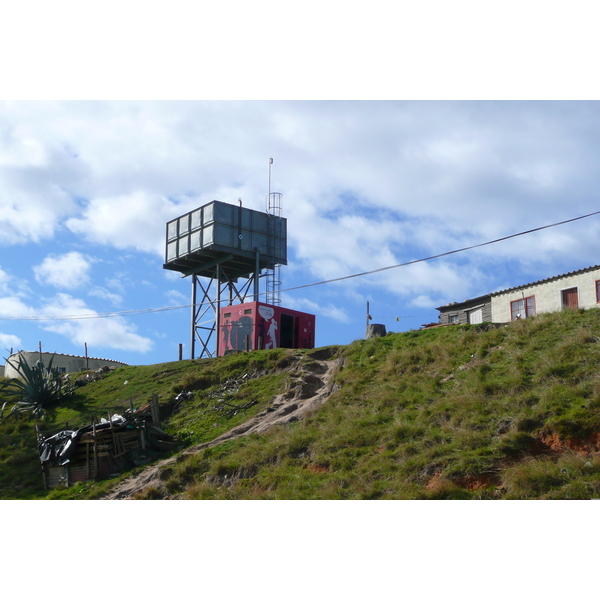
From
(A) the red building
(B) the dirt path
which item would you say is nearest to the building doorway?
(A) the red building

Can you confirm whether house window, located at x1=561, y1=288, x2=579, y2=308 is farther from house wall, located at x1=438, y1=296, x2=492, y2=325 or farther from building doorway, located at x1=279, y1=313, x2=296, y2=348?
building doorway, located at x1=279, y1=313, x2=296, y2=348

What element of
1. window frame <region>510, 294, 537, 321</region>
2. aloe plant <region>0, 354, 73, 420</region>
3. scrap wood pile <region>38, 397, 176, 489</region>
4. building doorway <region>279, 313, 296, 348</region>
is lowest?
scrap wood pile <region>38, 397, 176, 489</region>

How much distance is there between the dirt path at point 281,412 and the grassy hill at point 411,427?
0.37m

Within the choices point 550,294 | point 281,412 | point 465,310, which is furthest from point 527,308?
point 281,412

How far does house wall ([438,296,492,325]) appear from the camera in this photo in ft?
109

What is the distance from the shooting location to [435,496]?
39.4 feet

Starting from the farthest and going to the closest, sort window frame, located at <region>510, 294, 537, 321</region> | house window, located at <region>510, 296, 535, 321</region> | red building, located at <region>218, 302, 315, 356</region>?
house window, located at <region>510, 296, 535, 321</region> < window frame, located at <region>510, 294, 537, 321</region> < red building, located at <region>218, 302, 315, 356</region>

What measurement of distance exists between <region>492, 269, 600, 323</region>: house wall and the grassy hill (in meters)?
9.42

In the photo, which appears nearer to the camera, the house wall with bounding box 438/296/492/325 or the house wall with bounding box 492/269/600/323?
the house wall with bounding box 492/269/600/323

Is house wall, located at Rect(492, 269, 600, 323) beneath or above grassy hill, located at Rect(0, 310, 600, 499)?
above

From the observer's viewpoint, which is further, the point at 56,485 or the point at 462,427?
the point at 56,485

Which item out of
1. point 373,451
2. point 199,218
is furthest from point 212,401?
point 199,218

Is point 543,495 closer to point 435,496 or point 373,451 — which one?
point 435,496

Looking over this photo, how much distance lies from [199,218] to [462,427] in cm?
2551
